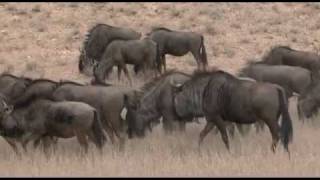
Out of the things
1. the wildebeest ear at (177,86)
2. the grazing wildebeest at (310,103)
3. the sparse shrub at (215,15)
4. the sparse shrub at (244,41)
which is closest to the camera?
the wildebeest ear at (177,86)

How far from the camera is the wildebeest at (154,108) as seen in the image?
1173 centimetres

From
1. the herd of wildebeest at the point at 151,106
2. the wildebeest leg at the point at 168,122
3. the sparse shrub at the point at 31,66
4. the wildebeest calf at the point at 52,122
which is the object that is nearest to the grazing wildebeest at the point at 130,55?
the herd of wildebeest at the point at 151,106

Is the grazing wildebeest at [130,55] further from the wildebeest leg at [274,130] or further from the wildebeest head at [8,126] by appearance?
the wildebeest leg at [274,130]

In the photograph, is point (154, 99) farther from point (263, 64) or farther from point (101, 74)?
point (101, 74)

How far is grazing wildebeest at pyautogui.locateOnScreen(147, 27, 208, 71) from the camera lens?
61.6 ft

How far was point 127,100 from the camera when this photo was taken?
11.5m

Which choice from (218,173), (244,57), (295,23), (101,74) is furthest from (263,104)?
(295,23)

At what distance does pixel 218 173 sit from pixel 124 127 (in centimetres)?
259

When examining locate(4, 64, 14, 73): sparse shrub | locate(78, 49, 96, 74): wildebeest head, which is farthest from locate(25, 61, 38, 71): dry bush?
locate(78, 49, 96, 74): wildebeest head

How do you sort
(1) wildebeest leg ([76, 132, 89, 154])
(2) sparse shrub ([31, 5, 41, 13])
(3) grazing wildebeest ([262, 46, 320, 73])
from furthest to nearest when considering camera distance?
(2) sparse shrub ([31, 5, 41, 13]) < (3) grazing wildebeest ([262, 46, 320, 73]) < (1) wildebeest leg ([76, 132, 89, 154])

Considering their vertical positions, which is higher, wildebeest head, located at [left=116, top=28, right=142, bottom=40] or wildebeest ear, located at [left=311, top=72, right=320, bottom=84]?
wildebeest ear, located at [left=311, top=72, right=320, bottom=84]

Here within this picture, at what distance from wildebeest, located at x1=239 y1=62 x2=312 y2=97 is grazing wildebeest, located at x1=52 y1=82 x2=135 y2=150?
10.4 feet

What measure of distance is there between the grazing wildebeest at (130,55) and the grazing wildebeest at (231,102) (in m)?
5.41

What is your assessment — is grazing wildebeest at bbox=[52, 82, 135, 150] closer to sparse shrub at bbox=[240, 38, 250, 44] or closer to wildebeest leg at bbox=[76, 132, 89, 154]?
wildebeest leg at bbox=[76, 132, 89, 154]
